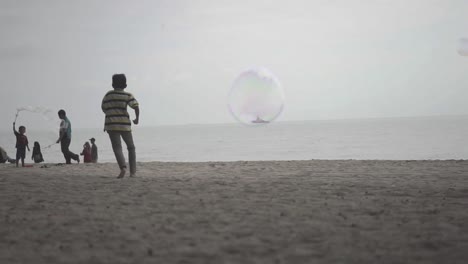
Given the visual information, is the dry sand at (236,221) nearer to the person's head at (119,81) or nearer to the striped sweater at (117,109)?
the striped sweater at (117,109)

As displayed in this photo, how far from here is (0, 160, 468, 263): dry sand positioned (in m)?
4.42

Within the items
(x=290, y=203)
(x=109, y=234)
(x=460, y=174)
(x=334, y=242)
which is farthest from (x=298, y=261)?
(x=460, y=174)

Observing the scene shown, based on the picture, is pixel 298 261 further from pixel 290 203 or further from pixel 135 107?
pixel 135 107

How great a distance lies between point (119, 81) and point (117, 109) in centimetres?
67

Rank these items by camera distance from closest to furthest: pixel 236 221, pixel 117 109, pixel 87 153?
pixel 236 221 < pixel 117 109 < pixel 87 153

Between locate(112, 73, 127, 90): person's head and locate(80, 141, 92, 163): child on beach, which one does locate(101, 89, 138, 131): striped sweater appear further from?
locate(80, 141, 92, 163): child on beach

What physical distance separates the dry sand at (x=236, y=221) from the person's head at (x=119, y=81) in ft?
7.44

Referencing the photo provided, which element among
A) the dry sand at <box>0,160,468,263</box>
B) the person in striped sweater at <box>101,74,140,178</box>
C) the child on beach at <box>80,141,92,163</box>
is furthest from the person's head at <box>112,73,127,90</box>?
the child on beach at <box>80,141,92,163</box>

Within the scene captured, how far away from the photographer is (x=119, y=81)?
33.8ft

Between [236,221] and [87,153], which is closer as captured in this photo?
[236,221]

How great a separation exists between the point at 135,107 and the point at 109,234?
213 inches

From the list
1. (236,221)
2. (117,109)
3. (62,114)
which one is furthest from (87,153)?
(236,221)

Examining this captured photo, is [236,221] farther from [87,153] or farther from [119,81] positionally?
[87,153]

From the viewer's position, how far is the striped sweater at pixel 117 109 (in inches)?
400
